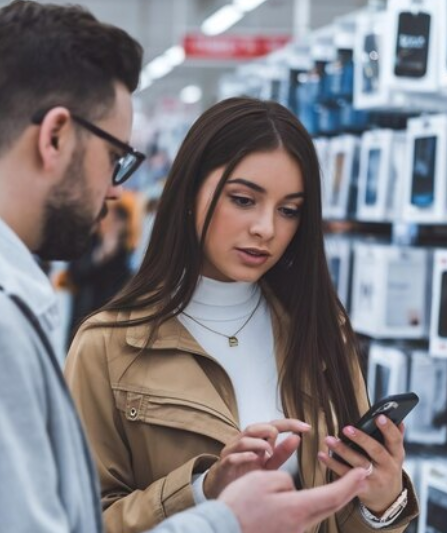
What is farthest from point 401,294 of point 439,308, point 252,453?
point 252,453

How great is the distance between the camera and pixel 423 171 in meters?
3.75

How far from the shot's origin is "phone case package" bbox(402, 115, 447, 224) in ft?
11.9

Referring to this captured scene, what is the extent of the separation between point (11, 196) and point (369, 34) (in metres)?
3.24

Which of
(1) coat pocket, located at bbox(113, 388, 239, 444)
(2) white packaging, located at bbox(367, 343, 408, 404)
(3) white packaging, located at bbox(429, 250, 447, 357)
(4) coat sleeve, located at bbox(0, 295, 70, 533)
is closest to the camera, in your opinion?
(4) coat sleeve, located at bbox(0, 295, 70, 533)

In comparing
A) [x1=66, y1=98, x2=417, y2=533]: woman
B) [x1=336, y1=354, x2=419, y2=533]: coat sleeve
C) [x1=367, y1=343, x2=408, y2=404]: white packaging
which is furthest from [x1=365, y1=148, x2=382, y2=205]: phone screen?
[x1=336, y1=354, x2=419, y2=533]: coat sleeve

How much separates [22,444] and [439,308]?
2.68 m

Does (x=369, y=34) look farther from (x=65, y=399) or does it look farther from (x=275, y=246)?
(x=65, y=399)

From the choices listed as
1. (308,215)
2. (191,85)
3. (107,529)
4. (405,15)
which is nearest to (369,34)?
(405,15)

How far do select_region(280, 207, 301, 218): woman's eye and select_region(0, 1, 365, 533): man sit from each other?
66 cm

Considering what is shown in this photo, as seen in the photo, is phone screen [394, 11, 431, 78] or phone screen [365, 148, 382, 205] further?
phone screen [365, 148, 382, 205]

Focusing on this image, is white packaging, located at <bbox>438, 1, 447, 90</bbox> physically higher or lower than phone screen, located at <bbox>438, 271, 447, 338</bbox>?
higher

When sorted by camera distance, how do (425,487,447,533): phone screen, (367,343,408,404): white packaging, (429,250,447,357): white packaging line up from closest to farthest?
(425,487,447,533): phone screen, (429,250,447,357): white packaging, (367,343,408,404): white packaging

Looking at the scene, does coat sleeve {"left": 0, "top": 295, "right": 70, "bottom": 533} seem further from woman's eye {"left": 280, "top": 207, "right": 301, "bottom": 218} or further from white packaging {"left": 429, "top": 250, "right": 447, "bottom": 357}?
white packaging {"left": 429, "top": 250, "right": 447, "bottom": 357}

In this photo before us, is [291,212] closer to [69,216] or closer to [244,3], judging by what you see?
[69,216]
